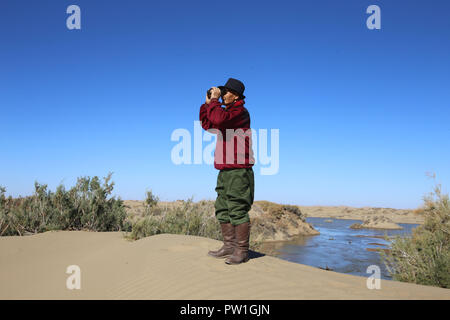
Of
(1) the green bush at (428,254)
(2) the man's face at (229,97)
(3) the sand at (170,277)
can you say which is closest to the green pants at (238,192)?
(3) the sand at (170,277)

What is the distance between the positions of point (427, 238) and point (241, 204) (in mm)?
3807

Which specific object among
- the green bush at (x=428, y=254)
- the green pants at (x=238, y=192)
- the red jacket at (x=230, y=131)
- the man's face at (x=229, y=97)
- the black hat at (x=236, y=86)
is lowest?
the green bush at (x=428, y=254)

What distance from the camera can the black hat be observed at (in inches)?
152

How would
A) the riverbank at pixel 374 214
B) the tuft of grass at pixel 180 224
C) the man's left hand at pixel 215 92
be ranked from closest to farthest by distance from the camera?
1. the man's left hand at pixel 215 92
2. the tuft of grass at pixel 180 224
3. the riverbank at pixel 374 214

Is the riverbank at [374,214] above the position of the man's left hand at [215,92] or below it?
below

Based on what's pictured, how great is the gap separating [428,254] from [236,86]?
4.09 meters

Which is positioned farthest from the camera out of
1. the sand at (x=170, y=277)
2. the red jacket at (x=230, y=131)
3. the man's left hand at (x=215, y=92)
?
the man's left hand at (x=215, y=92)

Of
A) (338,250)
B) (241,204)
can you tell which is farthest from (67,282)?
→ (338,250)

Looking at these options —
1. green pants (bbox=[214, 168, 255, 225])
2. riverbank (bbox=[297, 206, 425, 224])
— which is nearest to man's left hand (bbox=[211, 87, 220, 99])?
green pants (bbox=[214, 168, 255, 225])

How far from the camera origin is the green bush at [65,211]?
6.88 metres

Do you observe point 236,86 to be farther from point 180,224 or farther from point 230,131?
point 180,224

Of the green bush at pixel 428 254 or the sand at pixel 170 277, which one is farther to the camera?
the green bush at pixel 428 254

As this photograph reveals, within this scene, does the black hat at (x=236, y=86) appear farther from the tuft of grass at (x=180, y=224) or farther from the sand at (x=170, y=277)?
the tuft of grass at (x=180, y=224)

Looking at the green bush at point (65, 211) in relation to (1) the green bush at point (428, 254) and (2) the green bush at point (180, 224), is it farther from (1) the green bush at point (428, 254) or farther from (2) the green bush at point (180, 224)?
(1) the green bush at point (428, 254)
